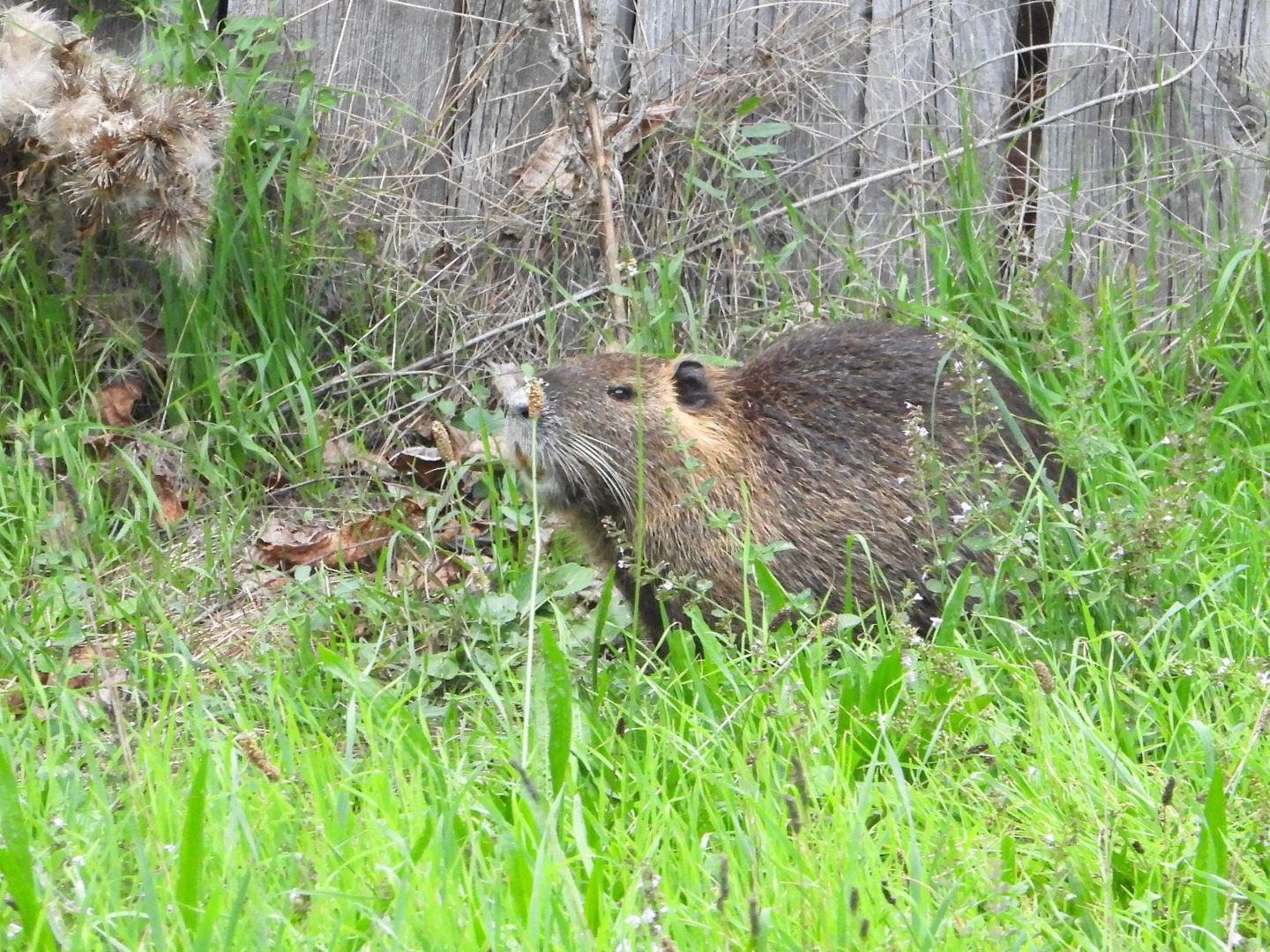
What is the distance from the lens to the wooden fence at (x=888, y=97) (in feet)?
14.4

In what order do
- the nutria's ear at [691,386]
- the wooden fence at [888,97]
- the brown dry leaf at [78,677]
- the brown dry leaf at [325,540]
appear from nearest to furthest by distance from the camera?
the brown dry leaf at [78,677] → the nutria's ear at [691,386] → the brown dry leaf at [325,540] → the wooden fence at [888,97]

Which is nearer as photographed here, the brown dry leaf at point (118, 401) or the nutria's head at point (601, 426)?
the nutria's head at point (601, 426)

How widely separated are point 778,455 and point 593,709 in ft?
3.74

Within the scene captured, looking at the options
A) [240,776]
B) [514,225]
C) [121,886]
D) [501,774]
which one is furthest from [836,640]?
[514,225]

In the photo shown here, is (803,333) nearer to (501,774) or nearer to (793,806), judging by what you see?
(501,774)

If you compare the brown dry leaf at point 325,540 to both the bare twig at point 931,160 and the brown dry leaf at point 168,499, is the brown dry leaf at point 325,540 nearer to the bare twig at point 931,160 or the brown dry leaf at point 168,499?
the brown dry leaf at point 168,499

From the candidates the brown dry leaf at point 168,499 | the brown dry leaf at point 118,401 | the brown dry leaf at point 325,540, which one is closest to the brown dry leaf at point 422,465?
the brown dry leaf at point 325,540

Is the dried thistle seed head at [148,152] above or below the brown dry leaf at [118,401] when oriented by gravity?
above

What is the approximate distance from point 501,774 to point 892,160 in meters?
2.55

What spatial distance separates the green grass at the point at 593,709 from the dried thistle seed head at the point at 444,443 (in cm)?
30

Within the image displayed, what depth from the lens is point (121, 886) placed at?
Result: 7.16 feet

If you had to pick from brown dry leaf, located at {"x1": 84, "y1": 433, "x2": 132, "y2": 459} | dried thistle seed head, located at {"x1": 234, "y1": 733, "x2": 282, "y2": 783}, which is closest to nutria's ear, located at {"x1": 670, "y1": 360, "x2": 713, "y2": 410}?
brown dry leaf, located at {"x1": 84, "y1": 433, "x2": 132, "y2": 459}

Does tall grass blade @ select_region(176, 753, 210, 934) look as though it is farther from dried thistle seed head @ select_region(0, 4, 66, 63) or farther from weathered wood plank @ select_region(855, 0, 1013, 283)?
weathered wood plank @ select_region(855, 0, 1013, 283)

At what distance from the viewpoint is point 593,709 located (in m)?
2.74
